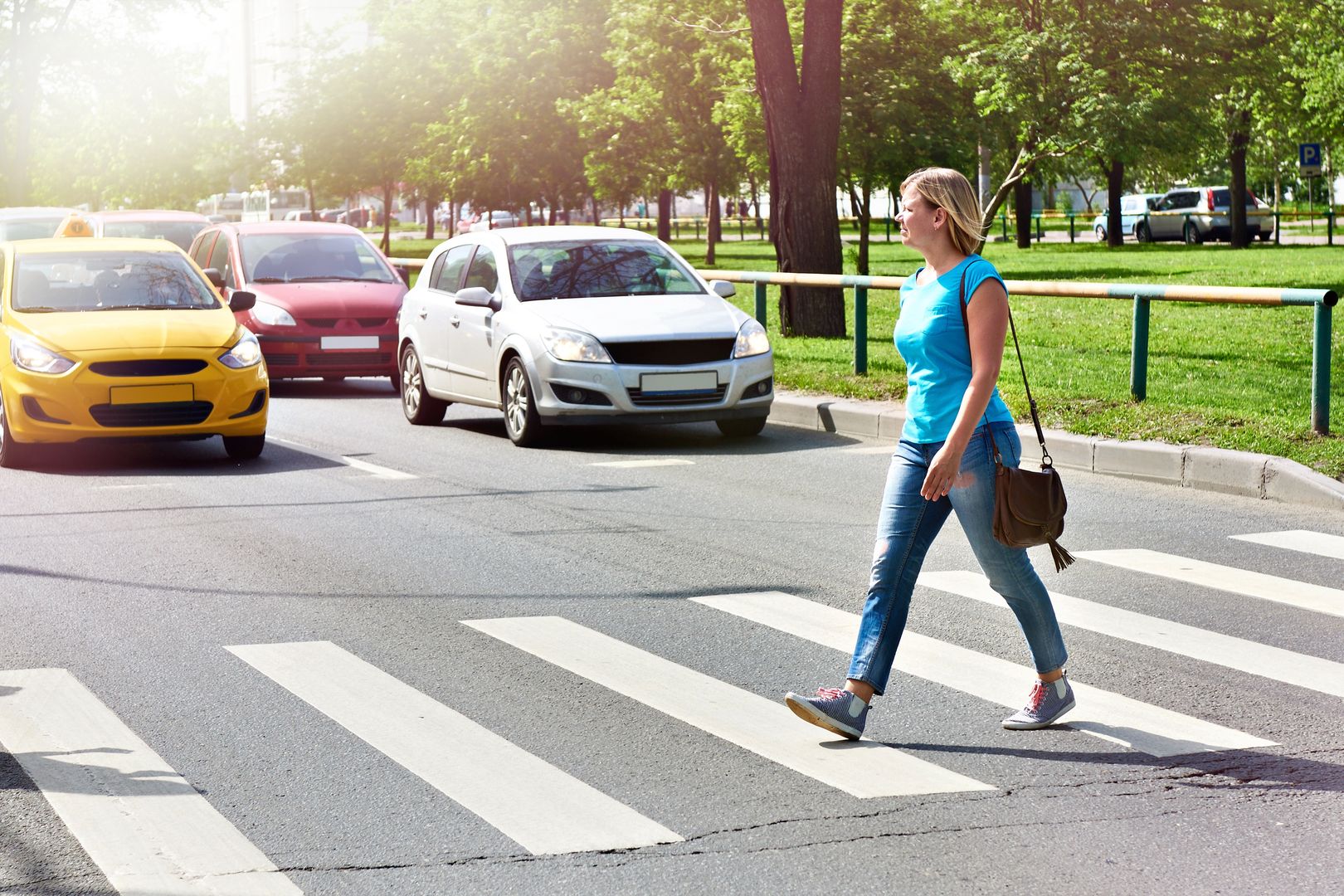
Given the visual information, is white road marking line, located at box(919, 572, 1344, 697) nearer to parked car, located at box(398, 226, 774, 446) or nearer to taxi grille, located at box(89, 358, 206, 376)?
parked car, located at box(398, 226, 774, 446)

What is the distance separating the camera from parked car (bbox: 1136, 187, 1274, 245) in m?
52.8

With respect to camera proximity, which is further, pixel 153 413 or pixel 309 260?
pixel 309 260

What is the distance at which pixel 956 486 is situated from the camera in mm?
5180

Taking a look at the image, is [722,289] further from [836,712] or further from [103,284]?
[836,712]

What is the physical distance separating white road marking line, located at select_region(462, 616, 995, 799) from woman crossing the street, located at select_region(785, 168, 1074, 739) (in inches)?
5.3

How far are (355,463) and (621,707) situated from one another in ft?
22.4

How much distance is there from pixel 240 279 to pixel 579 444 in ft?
21.6

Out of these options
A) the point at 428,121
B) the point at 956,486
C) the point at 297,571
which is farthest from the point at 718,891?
the point at 428,121

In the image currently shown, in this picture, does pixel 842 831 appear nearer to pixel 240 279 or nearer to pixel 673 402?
pixel 673 402

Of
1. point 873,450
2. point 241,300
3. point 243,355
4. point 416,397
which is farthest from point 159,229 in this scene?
point 873,450

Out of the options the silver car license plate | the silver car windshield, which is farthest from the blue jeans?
the silver car windshield

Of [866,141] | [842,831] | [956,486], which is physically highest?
[866,141]

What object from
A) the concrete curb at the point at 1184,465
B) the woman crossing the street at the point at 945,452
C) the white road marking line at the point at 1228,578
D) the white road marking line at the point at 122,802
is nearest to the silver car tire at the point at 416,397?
the concrete curb at the point at 1184,465

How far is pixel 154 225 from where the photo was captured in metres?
23.2
